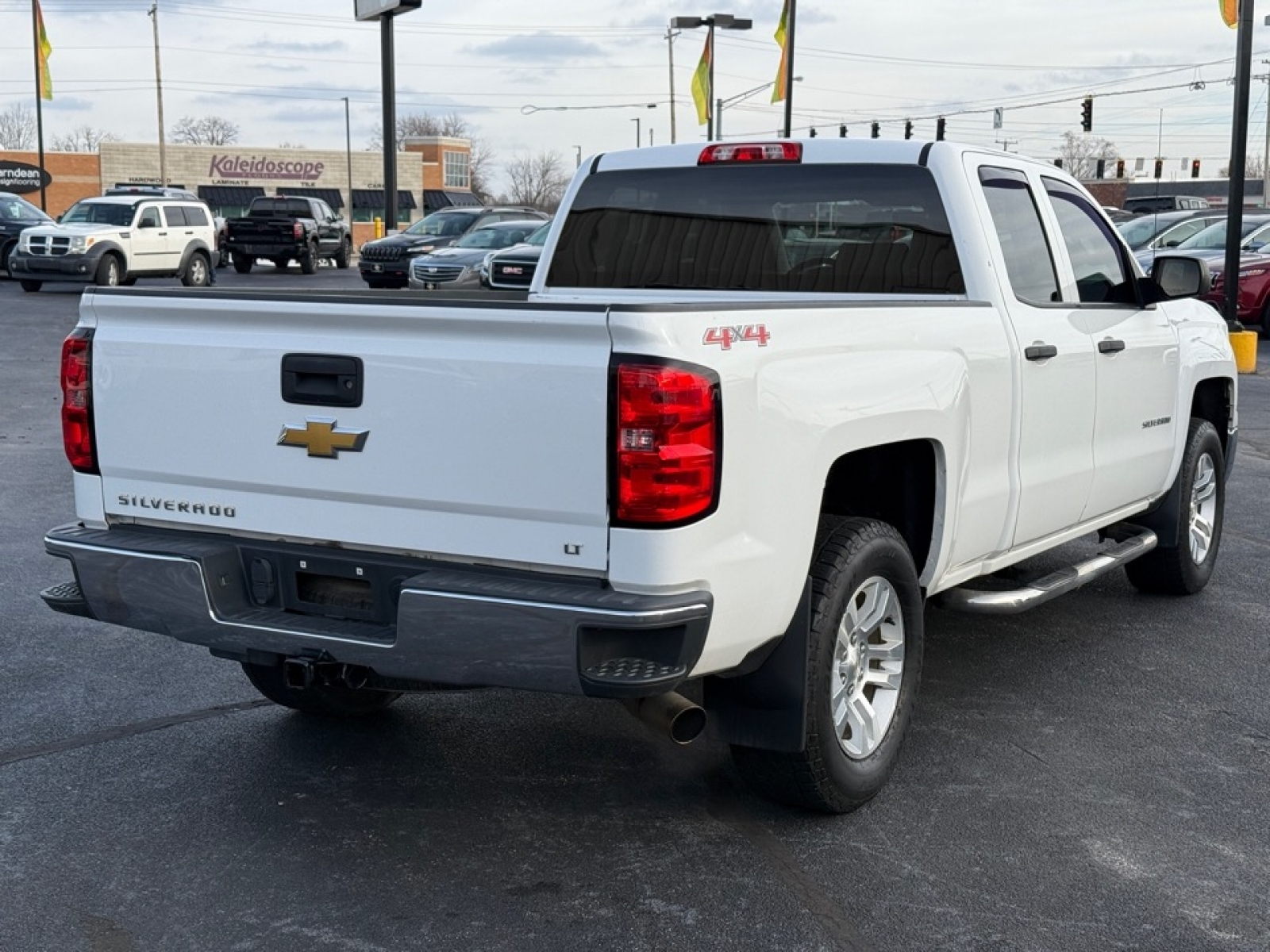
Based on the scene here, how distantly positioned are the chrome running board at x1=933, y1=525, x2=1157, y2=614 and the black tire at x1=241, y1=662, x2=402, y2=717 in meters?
1.96

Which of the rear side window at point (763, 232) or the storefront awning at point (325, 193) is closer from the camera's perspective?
the rear side window at point (763, 232)

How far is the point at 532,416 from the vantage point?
3668 mm

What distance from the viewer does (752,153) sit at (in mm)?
5633

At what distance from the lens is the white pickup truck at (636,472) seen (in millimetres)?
3637

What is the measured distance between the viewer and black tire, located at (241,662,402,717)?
17.0 feet

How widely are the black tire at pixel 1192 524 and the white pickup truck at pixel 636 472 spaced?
4.96 feet

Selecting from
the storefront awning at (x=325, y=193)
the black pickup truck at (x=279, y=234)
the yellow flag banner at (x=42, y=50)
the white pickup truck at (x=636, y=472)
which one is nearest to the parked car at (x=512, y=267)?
the black pickup truck at (x=279, y=234)

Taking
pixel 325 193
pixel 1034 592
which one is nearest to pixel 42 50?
pixel 325 193

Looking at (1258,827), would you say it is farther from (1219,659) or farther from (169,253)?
(169,253)

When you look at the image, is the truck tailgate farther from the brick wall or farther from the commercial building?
the brick wall

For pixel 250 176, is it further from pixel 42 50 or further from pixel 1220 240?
pixel 1220 240

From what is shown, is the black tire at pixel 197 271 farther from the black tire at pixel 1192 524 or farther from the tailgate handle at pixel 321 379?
the tailgate handle at pixel 321 379

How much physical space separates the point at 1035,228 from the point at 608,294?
163 cm

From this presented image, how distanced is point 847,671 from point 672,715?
646 millimetres
